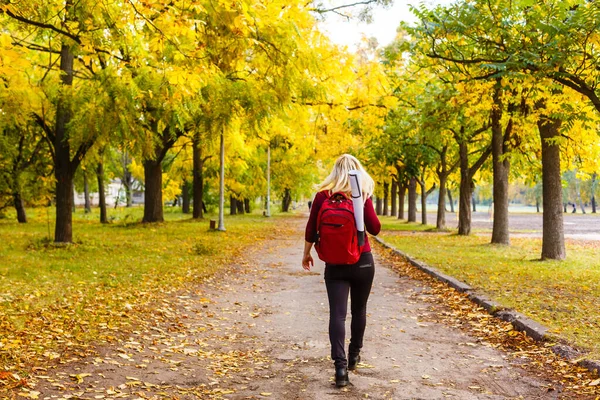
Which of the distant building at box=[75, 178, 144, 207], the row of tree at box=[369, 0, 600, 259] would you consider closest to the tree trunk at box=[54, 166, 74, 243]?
the row of tree at box=[369, 0, 600, 259]

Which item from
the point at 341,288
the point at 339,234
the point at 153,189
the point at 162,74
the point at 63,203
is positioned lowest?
the point at 341,288

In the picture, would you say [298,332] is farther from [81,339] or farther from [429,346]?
[81,339]

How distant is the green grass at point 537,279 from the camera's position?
7480 mm

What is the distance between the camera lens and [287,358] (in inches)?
246

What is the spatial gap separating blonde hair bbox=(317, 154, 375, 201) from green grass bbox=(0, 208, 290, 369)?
3.30 meters

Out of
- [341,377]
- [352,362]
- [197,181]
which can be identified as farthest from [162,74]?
[197,181]

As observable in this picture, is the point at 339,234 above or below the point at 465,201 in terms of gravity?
below

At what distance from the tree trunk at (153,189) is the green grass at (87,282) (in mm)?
5543

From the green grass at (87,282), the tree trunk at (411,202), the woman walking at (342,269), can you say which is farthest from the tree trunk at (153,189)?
Result: the woman walking at (342,269)

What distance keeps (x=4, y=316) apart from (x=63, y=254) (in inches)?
311

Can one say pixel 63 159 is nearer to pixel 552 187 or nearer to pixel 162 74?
pixel 162 74

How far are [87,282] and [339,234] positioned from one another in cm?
719

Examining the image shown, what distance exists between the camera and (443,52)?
36.4ft

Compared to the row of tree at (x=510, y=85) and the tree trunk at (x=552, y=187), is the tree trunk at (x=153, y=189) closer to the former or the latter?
the row of tree at (x=510, y=85)
